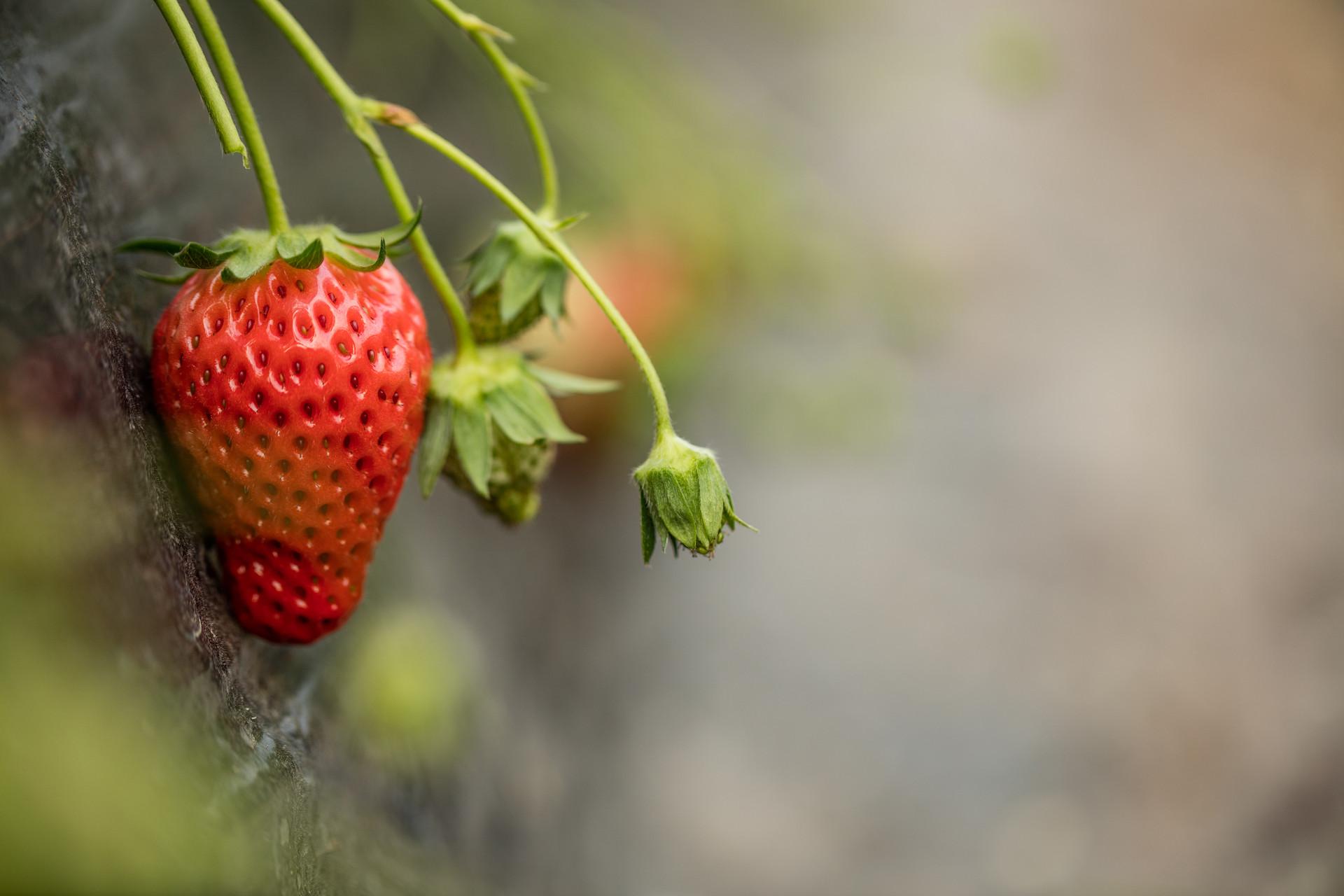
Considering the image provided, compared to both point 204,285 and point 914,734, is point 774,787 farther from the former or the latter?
point 204,285

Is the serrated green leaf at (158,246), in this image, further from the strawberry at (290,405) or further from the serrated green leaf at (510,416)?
the serrated green leaf at (510,416)

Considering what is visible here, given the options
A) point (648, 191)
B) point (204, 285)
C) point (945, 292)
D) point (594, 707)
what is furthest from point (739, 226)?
point (204, 285)

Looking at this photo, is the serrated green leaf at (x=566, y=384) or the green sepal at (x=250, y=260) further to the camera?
the serrated green leaf at (x=566, y=384)

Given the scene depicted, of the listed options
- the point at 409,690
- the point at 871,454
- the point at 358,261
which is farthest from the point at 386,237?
the point at 871,454

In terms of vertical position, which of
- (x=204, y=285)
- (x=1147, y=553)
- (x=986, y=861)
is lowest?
(x=204, y=285)

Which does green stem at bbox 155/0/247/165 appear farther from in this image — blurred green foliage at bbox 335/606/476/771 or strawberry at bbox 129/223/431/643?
blurred green foliage at bbox 335/606/476/771

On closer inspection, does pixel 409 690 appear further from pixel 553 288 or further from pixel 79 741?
pixel 79 741

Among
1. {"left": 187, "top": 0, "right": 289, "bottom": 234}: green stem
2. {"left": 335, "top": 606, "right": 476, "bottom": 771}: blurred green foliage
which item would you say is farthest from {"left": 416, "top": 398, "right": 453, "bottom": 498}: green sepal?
{"left": 335, "top": 606, "right": 476, "bottom": 771}: blurred green foliage

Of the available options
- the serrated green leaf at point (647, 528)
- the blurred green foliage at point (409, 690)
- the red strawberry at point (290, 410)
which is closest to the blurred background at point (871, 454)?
the blurred green foliage at point (409, 690)
